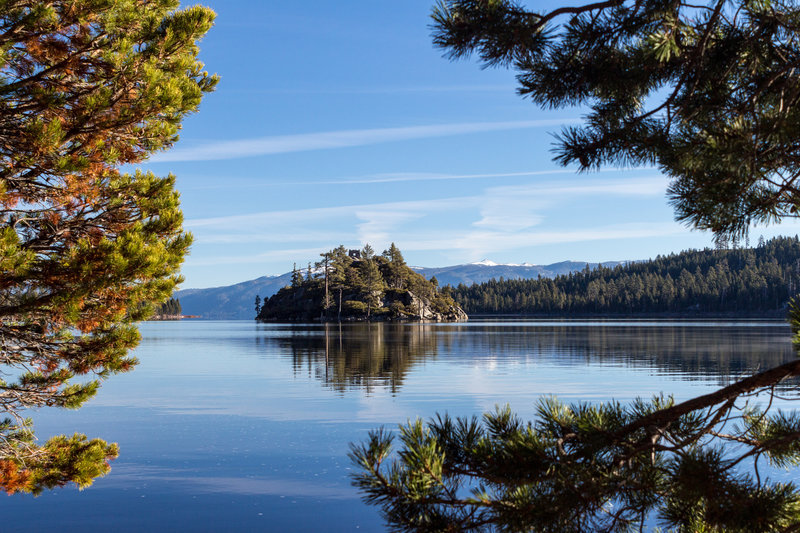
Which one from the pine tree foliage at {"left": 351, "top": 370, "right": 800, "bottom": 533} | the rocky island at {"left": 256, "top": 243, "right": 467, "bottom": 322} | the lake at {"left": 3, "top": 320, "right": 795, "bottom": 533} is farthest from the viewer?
the rocky island at {"left": 256, "top": 243, "right": 467, "bottom": 322}

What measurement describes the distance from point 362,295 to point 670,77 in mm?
126903

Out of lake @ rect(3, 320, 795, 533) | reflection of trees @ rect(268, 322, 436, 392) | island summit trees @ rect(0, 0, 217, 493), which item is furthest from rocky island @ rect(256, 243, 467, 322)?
island summit trees @ rect(0, 0, 217, 493)

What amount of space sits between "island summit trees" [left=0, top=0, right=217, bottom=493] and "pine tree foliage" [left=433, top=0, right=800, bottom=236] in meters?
5.14

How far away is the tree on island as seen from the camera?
3393mm

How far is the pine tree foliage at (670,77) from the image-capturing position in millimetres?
3729

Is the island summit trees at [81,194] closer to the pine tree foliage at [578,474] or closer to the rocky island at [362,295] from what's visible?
the pine tree foliage at [578,474]

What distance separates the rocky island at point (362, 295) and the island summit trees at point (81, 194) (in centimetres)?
11527

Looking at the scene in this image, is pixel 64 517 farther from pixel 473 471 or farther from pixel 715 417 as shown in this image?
pixel 715 417

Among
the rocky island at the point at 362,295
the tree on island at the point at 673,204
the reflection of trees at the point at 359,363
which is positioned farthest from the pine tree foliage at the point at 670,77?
the rocky island at the point at 362,295

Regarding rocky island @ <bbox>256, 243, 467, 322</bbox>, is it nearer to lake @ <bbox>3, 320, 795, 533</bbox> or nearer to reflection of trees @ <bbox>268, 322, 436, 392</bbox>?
reflection of trees @ <bbox>268, 322, 436, 392</bbox>

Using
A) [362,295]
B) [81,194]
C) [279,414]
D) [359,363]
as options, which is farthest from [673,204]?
[362,295]

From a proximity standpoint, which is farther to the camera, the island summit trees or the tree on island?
the island summit trees

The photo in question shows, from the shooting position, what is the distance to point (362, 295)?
429 feet

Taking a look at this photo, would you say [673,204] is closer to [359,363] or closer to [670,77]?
[670,77]
